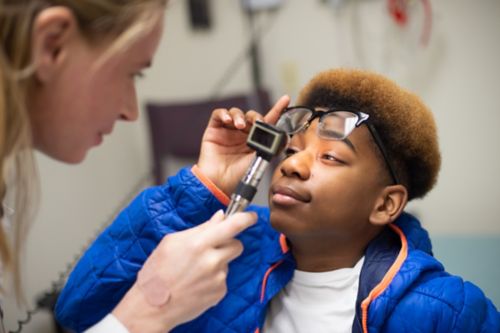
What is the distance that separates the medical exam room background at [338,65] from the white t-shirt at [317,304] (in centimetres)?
53

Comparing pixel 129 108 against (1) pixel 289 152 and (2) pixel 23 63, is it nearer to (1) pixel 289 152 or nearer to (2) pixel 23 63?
(2) pixel 23 63

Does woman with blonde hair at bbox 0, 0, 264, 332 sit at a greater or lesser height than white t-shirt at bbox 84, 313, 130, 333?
greater

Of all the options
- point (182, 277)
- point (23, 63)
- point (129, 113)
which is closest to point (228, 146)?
point (129, 113)

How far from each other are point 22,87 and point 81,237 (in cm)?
183

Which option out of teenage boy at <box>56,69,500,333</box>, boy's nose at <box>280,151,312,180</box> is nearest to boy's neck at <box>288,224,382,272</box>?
teenage boy at <box>56,69,500,333</box>

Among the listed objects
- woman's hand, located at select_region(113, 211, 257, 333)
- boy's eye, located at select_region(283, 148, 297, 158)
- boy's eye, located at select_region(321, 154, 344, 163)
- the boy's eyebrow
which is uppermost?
the boy's eyebrow

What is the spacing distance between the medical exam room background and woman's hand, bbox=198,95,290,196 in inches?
28.4

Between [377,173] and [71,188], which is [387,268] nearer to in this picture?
[377,173]

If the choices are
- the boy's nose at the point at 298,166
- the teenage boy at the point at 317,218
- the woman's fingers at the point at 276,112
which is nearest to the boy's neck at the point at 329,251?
the teenage boy at the point at 317,218

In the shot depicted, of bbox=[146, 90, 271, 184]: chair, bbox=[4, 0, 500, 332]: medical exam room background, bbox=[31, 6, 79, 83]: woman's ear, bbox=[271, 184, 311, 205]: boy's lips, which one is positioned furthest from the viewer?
bbox=[146, 90, 271, 184]: chair

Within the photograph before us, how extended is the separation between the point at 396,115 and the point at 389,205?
0.20 meters

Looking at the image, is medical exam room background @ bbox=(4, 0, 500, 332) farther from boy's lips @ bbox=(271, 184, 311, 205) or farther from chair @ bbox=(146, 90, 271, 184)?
boy's lips @ bbox=(271, 184, 311, 205)

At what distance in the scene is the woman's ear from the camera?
0.68 m

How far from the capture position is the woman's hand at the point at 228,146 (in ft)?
3.75
